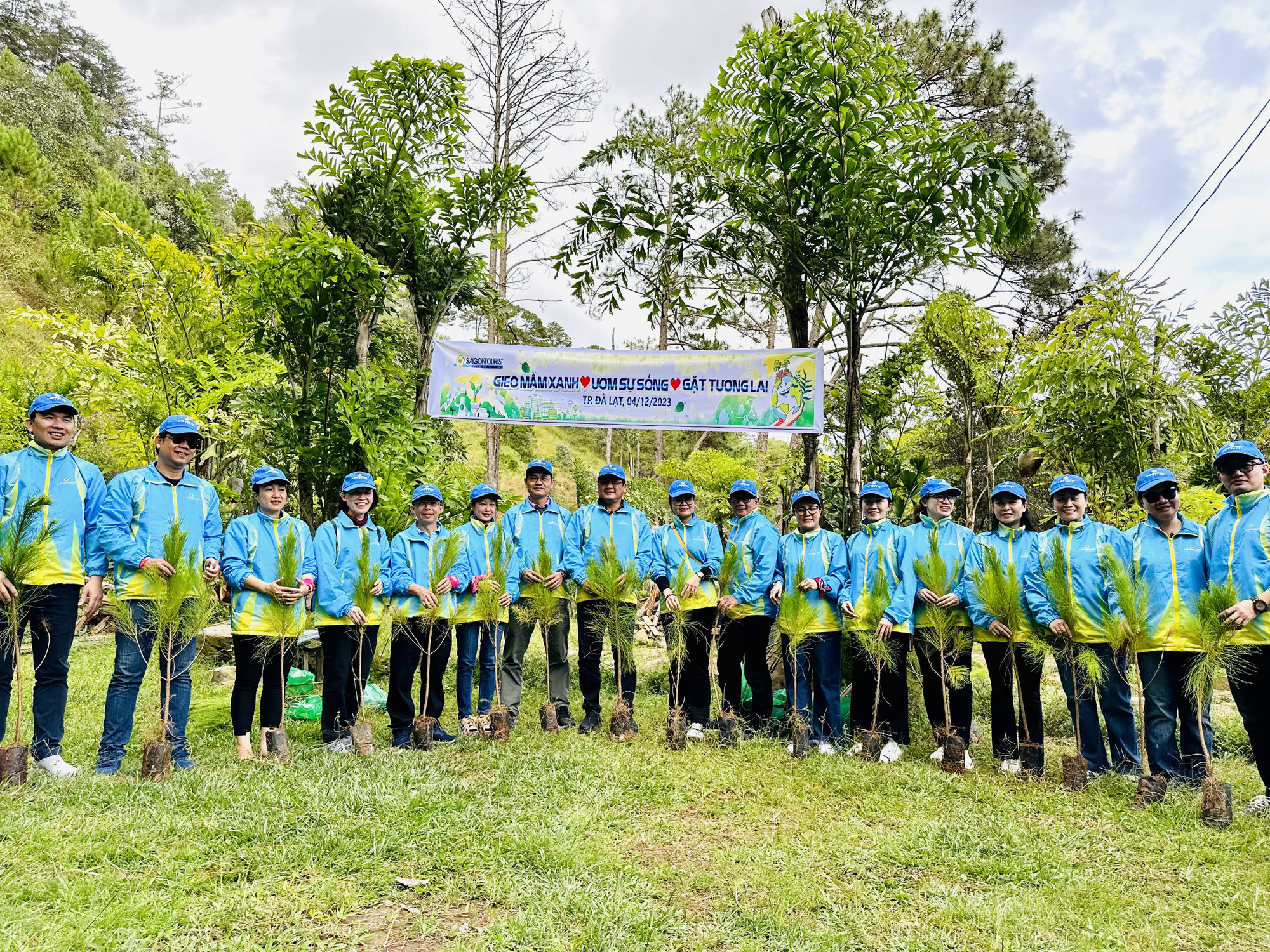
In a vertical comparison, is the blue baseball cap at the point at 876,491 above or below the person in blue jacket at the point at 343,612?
above

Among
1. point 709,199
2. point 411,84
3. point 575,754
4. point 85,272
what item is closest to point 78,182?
point 85,272

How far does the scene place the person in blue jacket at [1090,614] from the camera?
14.3ft

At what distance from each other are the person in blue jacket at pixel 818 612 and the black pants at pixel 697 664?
52cm

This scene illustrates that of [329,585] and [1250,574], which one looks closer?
[1250,574]

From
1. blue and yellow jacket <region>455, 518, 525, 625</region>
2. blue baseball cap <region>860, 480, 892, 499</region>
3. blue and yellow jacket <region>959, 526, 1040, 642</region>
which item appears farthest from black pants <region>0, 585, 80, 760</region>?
blue and yellow jacket <region>959, 526, 1040, 642</region>

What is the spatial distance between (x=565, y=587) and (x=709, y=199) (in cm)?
354

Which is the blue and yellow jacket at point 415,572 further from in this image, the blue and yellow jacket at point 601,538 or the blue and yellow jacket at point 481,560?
the blue and yellow jacket at point 601,538

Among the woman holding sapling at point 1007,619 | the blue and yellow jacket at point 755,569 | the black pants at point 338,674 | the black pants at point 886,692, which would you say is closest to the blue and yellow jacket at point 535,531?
the black pants at point 338,674

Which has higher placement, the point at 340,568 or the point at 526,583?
the point at 340,568

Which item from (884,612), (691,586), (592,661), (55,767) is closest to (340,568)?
(55,767)

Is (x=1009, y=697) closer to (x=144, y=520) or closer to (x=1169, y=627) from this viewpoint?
(x=1169, y=627)

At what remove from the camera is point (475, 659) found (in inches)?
209

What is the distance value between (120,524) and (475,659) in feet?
7.56

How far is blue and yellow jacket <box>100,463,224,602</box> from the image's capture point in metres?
4.06
